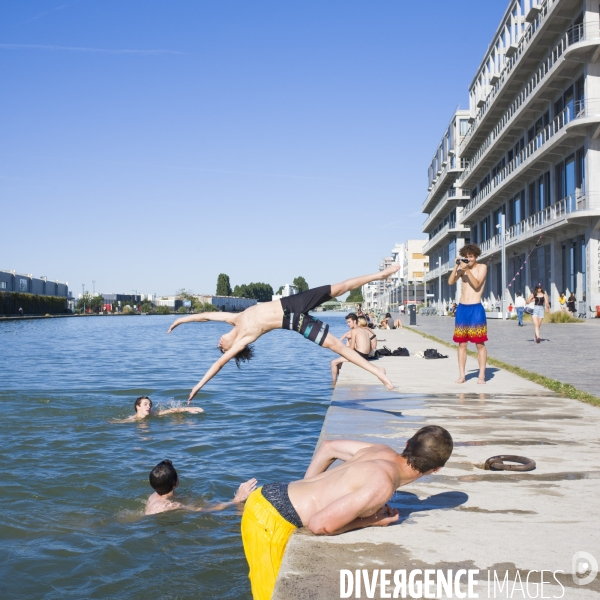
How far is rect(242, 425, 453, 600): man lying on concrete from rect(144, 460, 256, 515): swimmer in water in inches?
109

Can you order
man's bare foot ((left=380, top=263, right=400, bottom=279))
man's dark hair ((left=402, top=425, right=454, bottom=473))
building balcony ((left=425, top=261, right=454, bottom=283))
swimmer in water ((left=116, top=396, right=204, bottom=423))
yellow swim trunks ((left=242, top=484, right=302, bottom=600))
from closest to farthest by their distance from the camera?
yellow swim trunks ((left=242, top=484, right=302, bottom=600)) → man's dark hair ((left=402, top=425, right=454, bottom=473)) → man's bare foot ((left=380, top=263, right=400, bottom=279)) → swimmer in water ((left=116, top=396, right=204, bottom=423)) → building balcony ((left=425, top=261, right=454, bottom=283))

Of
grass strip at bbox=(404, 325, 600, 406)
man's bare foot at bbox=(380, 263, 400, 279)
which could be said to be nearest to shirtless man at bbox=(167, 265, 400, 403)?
man's bare foot at bbox=(380, 263, 400, 279)

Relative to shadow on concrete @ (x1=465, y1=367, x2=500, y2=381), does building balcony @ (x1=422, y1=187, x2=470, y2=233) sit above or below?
above

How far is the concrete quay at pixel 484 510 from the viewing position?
3.12 m

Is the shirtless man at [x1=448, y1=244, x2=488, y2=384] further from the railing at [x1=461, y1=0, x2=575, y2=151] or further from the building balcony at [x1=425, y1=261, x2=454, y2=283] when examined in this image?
the building balcony at [x1=425, y1=261, x2=454, y2=283]

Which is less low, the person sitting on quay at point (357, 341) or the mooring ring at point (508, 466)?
the person sitting on quay at point (357, 341)

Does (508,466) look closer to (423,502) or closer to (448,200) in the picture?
(423,502)

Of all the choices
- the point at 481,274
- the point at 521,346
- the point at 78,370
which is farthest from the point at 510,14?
the point at 481,274

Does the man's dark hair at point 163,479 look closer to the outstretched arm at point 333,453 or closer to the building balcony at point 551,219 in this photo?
the outstretched arm at point 333,453

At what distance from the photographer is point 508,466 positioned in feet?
16.0

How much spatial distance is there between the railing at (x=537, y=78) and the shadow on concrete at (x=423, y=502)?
31.9 metres

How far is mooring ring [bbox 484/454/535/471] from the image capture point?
4867mm

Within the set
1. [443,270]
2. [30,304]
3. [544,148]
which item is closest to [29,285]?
[30,304]

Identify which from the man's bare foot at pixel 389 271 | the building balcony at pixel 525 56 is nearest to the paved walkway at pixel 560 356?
the man's bare foot at pixel 389 271
